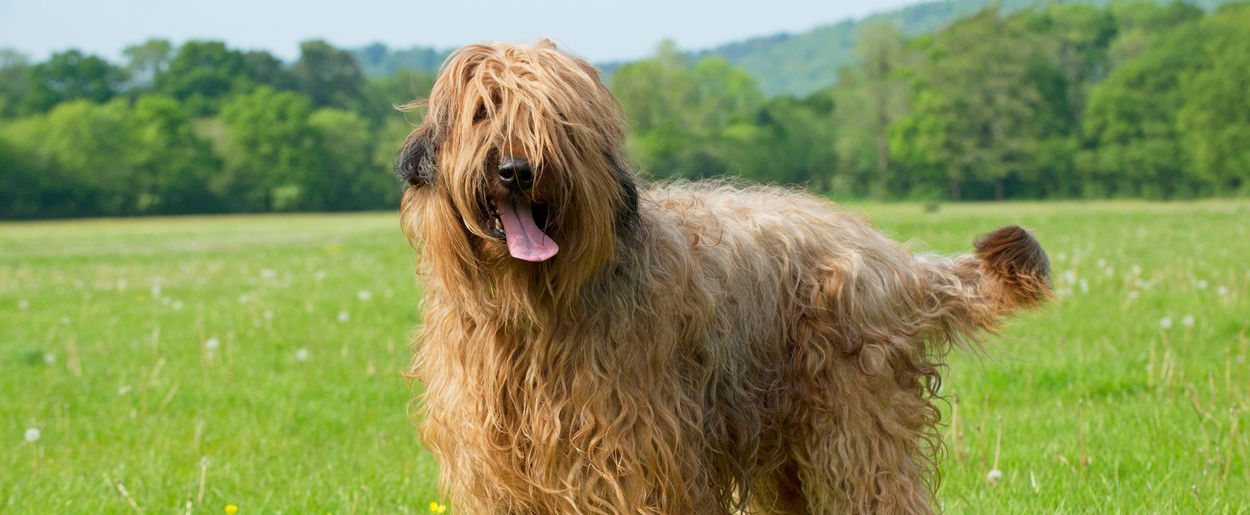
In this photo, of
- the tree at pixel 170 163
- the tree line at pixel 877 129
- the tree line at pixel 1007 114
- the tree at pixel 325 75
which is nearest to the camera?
the tree line at pixel 1007 114

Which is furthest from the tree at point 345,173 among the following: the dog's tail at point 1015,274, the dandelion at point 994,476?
the dog's tail at point 1015,274

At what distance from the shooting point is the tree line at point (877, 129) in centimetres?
6606

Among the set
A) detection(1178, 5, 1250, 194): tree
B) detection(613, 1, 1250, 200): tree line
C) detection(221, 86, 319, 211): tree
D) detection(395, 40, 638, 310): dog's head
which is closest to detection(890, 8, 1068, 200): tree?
detection(613, 1, 1250, 200): tree line

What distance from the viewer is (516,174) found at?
319 centimetres

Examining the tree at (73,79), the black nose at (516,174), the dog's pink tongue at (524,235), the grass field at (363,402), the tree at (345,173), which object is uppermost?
the tree at (73,79)

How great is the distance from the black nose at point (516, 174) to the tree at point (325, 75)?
112 meters

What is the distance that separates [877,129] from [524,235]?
279ft

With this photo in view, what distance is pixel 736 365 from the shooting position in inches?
161

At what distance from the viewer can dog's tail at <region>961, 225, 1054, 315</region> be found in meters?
4.80

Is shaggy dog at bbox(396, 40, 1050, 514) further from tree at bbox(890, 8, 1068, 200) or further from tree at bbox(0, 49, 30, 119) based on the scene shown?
tree at bbox(0, 49, 30, 119)

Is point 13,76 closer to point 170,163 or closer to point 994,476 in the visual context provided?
point 170,163

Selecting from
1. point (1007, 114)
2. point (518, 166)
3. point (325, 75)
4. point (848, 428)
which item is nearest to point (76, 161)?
point (325, 75)

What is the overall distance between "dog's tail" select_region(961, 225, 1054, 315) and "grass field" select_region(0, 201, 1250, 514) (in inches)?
13.5

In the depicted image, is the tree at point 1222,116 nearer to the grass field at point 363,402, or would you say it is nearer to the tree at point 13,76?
the grass field at point 363,402
